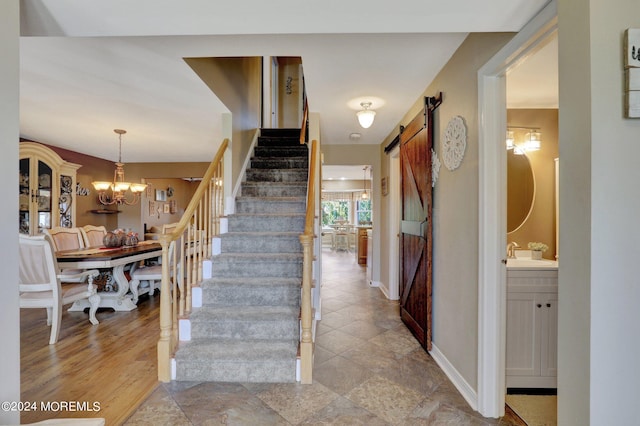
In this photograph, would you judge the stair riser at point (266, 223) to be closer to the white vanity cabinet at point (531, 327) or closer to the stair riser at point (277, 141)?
the stair riser at point (277, 141)

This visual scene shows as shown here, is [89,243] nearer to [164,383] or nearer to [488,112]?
[164,383]

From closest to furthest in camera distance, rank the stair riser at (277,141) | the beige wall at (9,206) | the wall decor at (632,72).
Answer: the wall decor at (632,72) → the beige wall at (9,206) → the stair riser at (277,141)

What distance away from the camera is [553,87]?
2256 mm

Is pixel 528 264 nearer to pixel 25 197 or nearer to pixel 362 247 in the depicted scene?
pixel 362 247

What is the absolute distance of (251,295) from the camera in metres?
2.66

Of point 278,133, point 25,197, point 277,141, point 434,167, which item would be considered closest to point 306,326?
point 434,167

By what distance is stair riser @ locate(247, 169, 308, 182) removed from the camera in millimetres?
4129

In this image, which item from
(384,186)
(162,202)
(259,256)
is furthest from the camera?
(162,202)

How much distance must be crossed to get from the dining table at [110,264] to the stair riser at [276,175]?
1.70 metres

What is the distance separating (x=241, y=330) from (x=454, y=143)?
7.19ft

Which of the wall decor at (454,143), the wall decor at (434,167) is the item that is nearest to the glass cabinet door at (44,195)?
the wall decor at (434,167)

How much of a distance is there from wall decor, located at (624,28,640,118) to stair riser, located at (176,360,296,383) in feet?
7.44

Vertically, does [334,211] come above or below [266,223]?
above

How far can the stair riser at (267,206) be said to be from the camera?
3.70 meters
